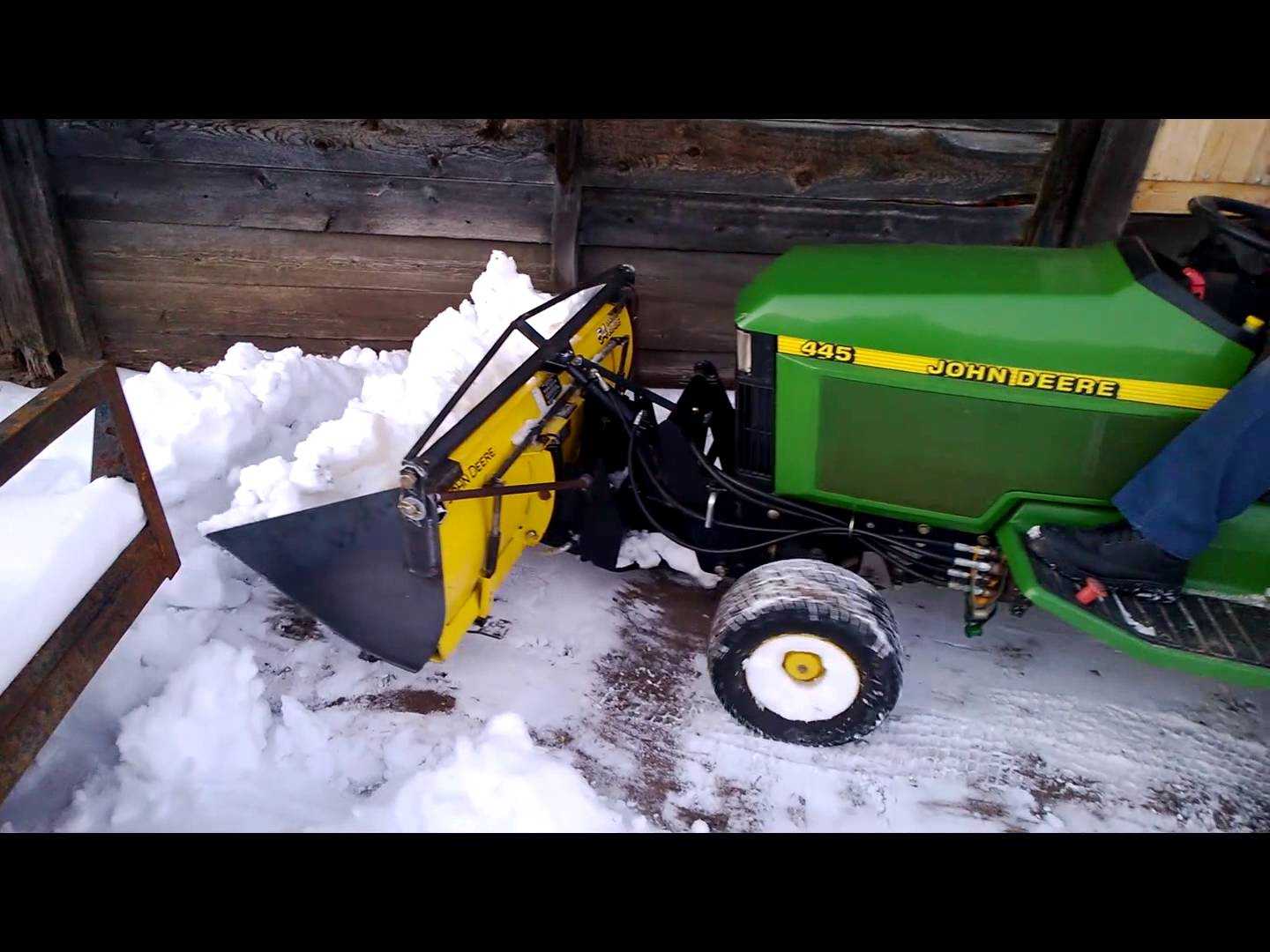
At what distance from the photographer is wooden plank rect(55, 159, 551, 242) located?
3.64 metres

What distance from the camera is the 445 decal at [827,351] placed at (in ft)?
7.14

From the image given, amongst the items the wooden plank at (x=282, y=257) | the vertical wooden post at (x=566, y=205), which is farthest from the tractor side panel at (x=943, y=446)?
the wooden plank at (x=282, y=257)

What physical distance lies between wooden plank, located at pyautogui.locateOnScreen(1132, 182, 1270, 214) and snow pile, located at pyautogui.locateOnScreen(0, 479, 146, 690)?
4.13 m

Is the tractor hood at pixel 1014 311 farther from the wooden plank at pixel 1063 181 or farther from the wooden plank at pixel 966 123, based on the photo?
the wooden plank at pixel 1063 181

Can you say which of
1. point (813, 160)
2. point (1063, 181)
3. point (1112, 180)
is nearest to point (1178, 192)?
point (1112, 180)

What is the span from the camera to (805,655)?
7.29 feet

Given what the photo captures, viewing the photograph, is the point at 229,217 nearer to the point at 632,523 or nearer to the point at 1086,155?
the point at 632,523

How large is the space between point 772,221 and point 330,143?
1.91 metres

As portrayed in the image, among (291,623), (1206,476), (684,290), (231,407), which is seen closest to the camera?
(1206,476)

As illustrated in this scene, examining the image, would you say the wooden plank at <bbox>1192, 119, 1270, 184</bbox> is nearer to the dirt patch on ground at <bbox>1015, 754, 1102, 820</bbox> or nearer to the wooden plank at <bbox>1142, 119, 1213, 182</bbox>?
the wooden plank at <bbox>1142, 119, 1213, 182</bbox>

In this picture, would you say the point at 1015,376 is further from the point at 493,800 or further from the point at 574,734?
the point at 493,800

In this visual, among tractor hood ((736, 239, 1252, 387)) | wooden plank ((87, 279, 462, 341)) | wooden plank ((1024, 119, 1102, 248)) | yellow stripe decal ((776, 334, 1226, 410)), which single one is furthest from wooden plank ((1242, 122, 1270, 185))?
wooden plank ((87, 279, 462, 341))

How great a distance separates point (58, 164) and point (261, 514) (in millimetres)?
2464

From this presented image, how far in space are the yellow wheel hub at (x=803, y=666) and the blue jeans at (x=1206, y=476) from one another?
0.81m
